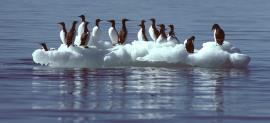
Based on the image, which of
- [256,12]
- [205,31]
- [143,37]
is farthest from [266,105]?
[256,12]

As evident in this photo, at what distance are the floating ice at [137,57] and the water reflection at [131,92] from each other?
16.5 inches

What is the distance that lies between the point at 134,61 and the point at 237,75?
370 centimetres

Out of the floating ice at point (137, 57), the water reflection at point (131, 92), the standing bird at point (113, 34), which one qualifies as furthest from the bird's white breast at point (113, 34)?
the water reflection at point (131, 92)

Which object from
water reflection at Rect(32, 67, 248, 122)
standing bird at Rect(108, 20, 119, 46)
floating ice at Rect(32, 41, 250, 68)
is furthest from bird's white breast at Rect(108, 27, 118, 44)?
water reflection at Rect(32, 67, 248, 122)

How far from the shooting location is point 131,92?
27.4 meters

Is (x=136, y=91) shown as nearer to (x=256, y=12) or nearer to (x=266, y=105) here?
(x=266, y=105)

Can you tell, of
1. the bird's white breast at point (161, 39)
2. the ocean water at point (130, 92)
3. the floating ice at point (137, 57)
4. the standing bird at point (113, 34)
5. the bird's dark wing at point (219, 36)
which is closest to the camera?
the ocean water at point (130, 92)

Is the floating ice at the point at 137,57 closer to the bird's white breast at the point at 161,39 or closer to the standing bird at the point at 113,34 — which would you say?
the bird's white breast at the point at 161,39

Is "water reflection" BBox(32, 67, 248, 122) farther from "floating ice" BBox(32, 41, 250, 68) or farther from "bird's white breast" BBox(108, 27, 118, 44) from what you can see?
"bird's white breast" BBox(108, 27, 118, 44)

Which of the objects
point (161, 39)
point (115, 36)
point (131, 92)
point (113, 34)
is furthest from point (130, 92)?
point (115, 36)

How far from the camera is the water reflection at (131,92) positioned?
77.9 ft

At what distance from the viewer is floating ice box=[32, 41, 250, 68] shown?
33.3 metres

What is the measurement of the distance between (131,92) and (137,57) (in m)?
6.50

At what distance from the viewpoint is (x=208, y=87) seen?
1139 inches
